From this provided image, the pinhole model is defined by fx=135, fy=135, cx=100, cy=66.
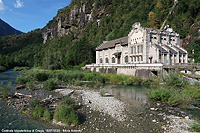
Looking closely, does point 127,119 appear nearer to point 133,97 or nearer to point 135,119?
point 135,119

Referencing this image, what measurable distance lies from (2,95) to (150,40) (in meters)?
36.9

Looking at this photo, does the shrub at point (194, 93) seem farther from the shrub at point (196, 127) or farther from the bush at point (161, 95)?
the shrub at point (196, 127)

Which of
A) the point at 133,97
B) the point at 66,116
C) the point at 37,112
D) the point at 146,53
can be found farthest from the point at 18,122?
the point at 146,53

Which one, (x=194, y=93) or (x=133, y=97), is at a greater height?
(x=194, y=93)

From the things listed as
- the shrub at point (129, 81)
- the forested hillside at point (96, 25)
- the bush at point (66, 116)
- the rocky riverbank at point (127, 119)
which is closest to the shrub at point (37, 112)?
the bush at point (66, 116)

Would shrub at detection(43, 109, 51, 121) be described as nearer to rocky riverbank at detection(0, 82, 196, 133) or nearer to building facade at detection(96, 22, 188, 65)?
rocky riverbank at detection(0, 82, 196, 133)

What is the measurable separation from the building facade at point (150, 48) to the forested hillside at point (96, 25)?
4695 mm

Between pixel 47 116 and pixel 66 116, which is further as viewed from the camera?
pixel 47 116

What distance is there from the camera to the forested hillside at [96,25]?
5309 centimetres

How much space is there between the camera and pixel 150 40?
3950cm

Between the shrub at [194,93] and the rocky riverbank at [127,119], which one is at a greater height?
the shrub at [194,93]

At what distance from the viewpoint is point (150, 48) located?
127 feet

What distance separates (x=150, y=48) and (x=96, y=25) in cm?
8179

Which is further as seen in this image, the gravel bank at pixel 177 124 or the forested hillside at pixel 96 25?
the forested hillside at pixel 96 25
